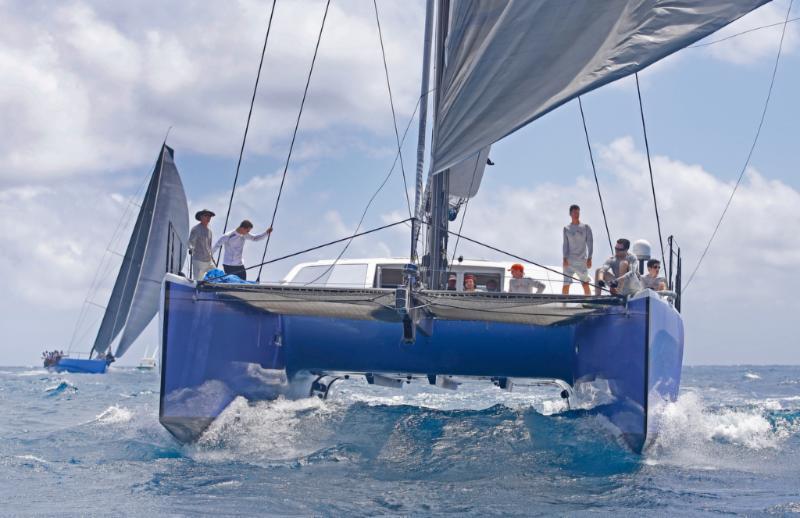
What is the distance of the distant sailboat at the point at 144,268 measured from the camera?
28.5m

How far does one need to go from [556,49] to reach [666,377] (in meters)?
2.73

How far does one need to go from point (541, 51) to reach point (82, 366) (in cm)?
3497

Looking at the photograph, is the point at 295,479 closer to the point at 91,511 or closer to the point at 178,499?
the point at 178,499

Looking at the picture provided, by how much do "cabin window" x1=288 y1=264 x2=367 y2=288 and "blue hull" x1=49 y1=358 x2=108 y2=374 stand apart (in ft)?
93.3

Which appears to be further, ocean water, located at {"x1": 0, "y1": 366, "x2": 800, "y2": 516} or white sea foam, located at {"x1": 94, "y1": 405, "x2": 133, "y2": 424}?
white sea foam, located at {"x1": 94, "y1": 405, "x2": 133, "y2": 424}

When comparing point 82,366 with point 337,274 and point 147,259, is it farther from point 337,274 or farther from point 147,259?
point 337,274

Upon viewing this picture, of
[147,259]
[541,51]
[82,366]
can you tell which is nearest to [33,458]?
[541,51]

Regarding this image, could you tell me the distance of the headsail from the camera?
93.3 ft

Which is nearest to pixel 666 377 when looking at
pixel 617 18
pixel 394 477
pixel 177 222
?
pixel 394 477

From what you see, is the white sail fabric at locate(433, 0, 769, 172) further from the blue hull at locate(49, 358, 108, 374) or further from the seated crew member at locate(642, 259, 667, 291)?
the blue hull at locate(49, 358, 108, 374)

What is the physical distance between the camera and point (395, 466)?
671 centimetres

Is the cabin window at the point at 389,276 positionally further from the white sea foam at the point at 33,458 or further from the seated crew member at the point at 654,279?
the white sea foam at the point at 33,458

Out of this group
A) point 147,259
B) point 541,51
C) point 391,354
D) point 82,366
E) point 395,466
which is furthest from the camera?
point 82,366

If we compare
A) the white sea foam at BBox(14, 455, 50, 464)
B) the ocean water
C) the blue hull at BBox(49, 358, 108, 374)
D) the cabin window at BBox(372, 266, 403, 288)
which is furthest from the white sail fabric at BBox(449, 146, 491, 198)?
the blue hull at BBox(49, 358, 108, 374)
